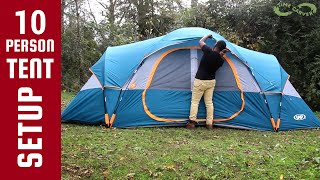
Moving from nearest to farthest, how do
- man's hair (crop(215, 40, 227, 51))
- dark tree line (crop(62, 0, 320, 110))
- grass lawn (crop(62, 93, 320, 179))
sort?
grass lawn (crop(62, 93, 320, 179))
man's hair (crop(215, 40, 227, 51))
dark tree line (crop(62, 0, 320, 110))

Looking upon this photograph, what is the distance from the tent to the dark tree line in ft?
12.6

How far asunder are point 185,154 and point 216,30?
8048 millimetres

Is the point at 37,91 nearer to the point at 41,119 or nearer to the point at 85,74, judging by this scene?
the point at 41,119

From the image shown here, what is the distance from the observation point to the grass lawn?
15.3 ft

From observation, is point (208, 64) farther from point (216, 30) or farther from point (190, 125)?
point (216, 30)

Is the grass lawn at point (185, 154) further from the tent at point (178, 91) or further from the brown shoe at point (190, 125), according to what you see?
the tent at point (178, 91)

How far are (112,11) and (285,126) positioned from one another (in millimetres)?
11207

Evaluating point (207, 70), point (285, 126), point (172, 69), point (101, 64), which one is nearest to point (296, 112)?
point (285, 126)

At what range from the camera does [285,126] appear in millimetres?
7598

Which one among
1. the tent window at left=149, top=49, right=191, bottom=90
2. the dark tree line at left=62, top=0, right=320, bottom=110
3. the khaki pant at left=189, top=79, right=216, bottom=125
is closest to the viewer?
the khaki pant at left=189, top=79, right=216, bottom=125

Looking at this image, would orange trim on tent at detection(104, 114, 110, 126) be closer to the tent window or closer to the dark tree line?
the tent window

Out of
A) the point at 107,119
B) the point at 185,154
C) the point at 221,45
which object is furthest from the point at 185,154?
the point at 221,45

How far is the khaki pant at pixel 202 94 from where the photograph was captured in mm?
7395

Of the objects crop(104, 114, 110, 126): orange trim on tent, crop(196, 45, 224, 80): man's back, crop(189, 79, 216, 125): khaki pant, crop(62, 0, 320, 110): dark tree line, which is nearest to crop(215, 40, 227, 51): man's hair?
crop(196, 45, 224, 80): man's back
